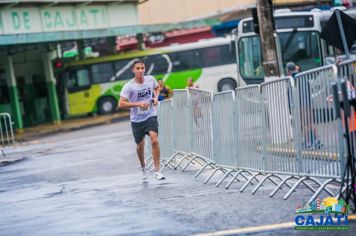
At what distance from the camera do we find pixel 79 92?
42.1 metres

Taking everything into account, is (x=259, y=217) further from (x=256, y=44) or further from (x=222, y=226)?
(x=256, y=44)

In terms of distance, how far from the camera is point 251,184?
1122 centimetres

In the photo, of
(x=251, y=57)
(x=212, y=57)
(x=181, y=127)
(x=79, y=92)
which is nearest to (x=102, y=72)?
(x=79, y=92)

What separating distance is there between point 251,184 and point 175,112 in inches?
142

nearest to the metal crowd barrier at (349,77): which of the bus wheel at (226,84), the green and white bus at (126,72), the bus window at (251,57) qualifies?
the bus window at (251,57)

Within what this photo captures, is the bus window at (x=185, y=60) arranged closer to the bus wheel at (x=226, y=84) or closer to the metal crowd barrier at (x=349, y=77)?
the bus wheel at (x=226, y=84)

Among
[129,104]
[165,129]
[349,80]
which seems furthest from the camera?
[165,129]

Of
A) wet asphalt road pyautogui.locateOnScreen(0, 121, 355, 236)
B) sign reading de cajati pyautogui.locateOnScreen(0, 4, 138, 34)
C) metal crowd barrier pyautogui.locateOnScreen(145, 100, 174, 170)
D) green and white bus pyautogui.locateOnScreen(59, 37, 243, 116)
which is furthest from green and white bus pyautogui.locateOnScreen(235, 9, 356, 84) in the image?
green and white bus pyautogui.locateOnScreen(59, 37, 243, 116)

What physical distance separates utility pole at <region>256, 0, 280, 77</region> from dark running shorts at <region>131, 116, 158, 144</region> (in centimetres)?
493

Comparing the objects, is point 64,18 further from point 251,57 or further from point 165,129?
point 165,129

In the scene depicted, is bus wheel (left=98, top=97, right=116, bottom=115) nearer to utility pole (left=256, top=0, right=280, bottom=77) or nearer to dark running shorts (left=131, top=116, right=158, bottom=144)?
utility pole (left=256, top=0, right=280, bottom=77)

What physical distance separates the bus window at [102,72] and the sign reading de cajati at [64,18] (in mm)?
2906

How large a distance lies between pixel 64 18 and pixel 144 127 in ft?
83.2

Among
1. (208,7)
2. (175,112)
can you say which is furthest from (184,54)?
(175,112)
